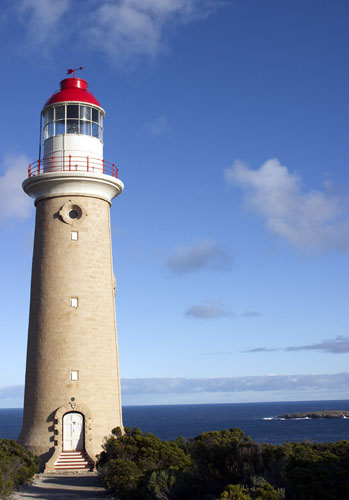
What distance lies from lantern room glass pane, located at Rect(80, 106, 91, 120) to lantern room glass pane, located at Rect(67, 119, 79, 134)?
14.1 inches

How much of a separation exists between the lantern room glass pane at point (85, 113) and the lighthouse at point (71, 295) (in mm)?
46

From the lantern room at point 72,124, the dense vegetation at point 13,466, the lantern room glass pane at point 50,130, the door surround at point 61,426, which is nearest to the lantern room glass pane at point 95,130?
the lantern room at point 72,124

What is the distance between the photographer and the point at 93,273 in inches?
979

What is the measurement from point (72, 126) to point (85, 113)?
0.85 m

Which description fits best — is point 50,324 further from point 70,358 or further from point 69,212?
point 69,212

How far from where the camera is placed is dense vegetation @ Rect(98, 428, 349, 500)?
13.6m

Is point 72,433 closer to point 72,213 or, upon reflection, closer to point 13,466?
point 13,466

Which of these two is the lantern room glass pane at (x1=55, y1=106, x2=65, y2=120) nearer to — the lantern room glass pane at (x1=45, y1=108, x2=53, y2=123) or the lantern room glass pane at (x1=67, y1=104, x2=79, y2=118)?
the lantern room glass pane at (x1=67, y1=104, x2=79, y2=118)

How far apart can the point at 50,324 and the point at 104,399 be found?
3890 mm

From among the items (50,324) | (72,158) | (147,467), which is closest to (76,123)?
(72,158)

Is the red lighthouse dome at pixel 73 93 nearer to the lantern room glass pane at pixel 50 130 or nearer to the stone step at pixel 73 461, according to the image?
the lantern room glass pane at pixel 50 130

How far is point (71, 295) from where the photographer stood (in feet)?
79.7

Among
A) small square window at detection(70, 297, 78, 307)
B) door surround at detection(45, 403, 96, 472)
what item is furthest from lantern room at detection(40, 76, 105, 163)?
door surround at detection(45, 403, 96, 472)

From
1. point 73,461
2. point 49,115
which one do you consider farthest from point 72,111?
point 73,461
